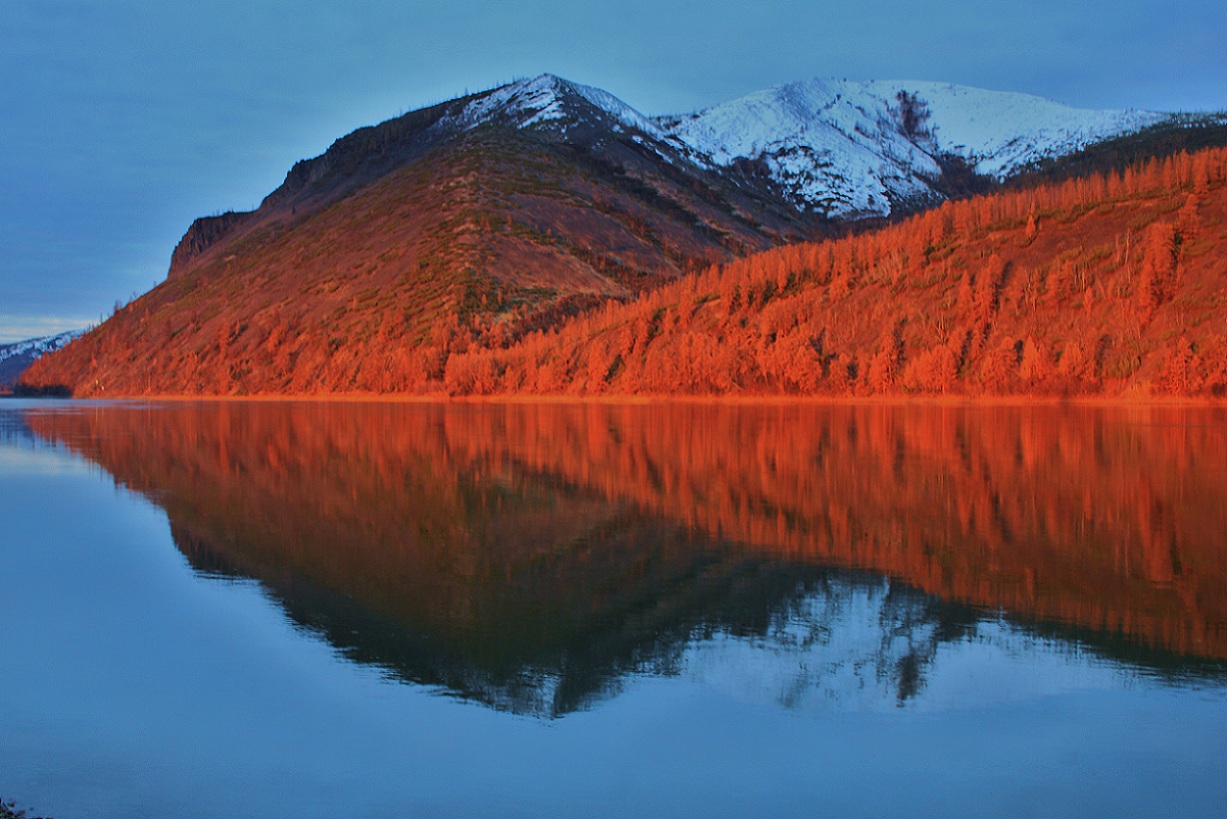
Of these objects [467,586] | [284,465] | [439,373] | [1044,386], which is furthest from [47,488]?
[439,373]

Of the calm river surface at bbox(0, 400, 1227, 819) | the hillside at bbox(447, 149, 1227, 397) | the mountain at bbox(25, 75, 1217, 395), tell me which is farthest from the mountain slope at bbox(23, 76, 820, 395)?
the calm river surface at bbox(0, 400, 1227, 819)

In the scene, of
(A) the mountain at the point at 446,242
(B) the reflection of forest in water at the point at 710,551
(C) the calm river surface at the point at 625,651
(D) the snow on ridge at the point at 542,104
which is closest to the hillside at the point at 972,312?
(A) the mountain at the point at 446,242

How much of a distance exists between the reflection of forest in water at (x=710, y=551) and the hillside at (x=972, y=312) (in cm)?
2394

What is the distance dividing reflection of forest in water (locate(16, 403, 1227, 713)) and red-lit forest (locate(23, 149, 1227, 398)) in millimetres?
24497

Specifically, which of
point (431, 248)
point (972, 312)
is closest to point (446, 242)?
point (431, 248)

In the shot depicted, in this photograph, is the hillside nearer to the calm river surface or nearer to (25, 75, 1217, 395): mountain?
(25, 75, 1217, 395): mountain

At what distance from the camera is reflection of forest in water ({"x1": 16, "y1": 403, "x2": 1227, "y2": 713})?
8.01 meters

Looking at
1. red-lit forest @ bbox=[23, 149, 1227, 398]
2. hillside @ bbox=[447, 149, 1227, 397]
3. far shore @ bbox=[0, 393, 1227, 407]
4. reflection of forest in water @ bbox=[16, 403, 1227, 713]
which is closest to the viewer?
reflection of forest in water @ bbox=[16, 403, 1227, 713]

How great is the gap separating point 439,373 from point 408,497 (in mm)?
69813

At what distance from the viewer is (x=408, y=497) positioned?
16.9 meters

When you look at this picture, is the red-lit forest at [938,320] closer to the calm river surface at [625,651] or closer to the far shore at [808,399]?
the far shore at [808,399]

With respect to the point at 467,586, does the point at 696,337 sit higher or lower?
higher

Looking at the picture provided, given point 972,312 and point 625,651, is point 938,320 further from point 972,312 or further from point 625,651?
point 625,651

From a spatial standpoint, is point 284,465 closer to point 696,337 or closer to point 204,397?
point 696,337
